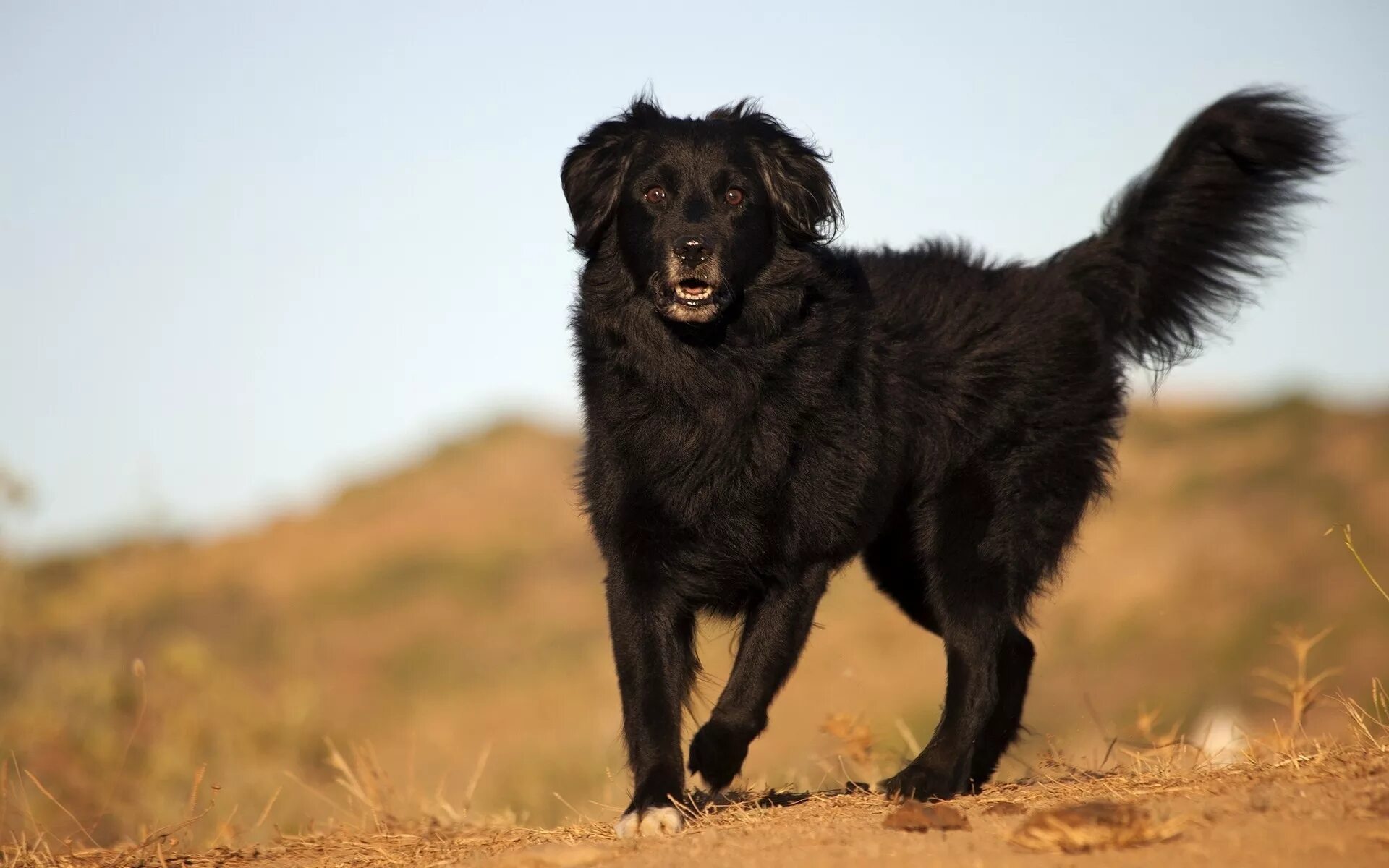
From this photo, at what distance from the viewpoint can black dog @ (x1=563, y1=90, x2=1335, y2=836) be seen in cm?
472

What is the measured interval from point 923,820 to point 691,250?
208 cm

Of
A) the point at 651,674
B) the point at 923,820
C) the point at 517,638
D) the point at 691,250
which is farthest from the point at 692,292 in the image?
the point at 517,638

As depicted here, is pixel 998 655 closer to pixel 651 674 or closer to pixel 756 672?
pixel 756 672

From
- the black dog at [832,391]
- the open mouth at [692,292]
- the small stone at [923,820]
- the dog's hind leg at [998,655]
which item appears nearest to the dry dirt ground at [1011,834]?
the small stone at [923,820]

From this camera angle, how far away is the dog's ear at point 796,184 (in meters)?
5.14

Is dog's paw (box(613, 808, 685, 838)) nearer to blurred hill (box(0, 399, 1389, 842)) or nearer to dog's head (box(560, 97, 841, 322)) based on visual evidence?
dog's head (box(560, 97, 841, 322))

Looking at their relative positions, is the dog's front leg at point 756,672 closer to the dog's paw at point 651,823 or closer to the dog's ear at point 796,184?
the dog's paw at point 651,823

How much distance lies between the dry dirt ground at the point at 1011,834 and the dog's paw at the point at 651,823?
0.06 meters

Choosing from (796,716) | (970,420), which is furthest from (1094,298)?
(796,716)

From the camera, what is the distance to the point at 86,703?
11453 mm

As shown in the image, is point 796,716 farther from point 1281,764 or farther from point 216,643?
point 1281,764

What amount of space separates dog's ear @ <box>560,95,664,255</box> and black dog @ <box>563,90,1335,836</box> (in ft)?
0.04

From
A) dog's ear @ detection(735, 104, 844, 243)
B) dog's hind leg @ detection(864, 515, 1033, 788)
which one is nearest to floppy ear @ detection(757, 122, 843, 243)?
dog's ear @ detection(735, 104, 844, 243)

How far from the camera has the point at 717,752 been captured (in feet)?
14.8
